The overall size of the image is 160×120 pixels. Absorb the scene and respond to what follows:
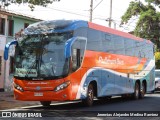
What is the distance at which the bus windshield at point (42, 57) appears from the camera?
54.0 ft

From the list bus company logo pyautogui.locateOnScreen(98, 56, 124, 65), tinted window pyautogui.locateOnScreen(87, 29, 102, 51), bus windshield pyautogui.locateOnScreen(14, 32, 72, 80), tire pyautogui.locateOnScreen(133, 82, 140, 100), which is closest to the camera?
bus windshield pyautogui.locateOnScreen(14, 32, 72, 80)

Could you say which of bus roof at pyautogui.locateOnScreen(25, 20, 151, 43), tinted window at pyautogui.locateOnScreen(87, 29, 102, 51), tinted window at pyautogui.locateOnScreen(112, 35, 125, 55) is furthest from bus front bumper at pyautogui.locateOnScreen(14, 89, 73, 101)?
tinted window at pyautogui.locateOnScreen(112, 35, 125, 55)

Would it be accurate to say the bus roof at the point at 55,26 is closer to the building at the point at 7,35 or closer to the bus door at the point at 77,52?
the bus door at the point at 77,52

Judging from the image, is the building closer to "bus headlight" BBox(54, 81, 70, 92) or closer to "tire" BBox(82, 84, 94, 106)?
"tire" BBox(82, 84, 94, 106)

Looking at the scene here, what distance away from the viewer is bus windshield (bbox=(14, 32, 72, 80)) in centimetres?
1645

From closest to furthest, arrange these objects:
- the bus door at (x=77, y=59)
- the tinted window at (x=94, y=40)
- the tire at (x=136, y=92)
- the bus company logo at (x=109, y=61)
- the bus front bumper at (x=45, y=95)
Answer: the bus front bumper at (x=45, y=95)
the bus door at (x=77, y=59)
the tinted window at (x=94, y=40)
the bus company logo at (x=109, y=61)
the tire at (x=136, y=92)

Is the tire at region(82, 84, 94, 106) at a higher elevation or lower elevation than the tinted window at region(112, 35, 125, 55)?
lower

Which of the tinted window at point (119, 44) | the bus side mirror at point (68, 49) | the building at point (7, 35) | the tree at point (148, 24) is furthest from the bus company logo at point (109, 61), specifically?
the tree at point (148, 24)

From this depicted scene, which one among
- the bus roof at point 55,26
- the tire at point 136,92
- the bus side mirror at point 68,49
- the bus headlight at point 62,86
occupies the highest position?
the bus roof at point 55,26

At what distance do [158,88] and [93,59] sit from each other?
16024 mm

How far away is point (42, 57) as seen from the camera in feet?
54.7

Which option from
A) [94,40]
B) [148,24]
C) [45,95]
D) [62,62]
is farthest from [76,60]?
[148,24]

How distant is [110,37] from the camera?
21.0 meters

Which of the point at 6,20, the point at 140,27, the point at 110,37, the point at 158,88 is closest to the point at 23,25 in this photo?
the point at 6,20
